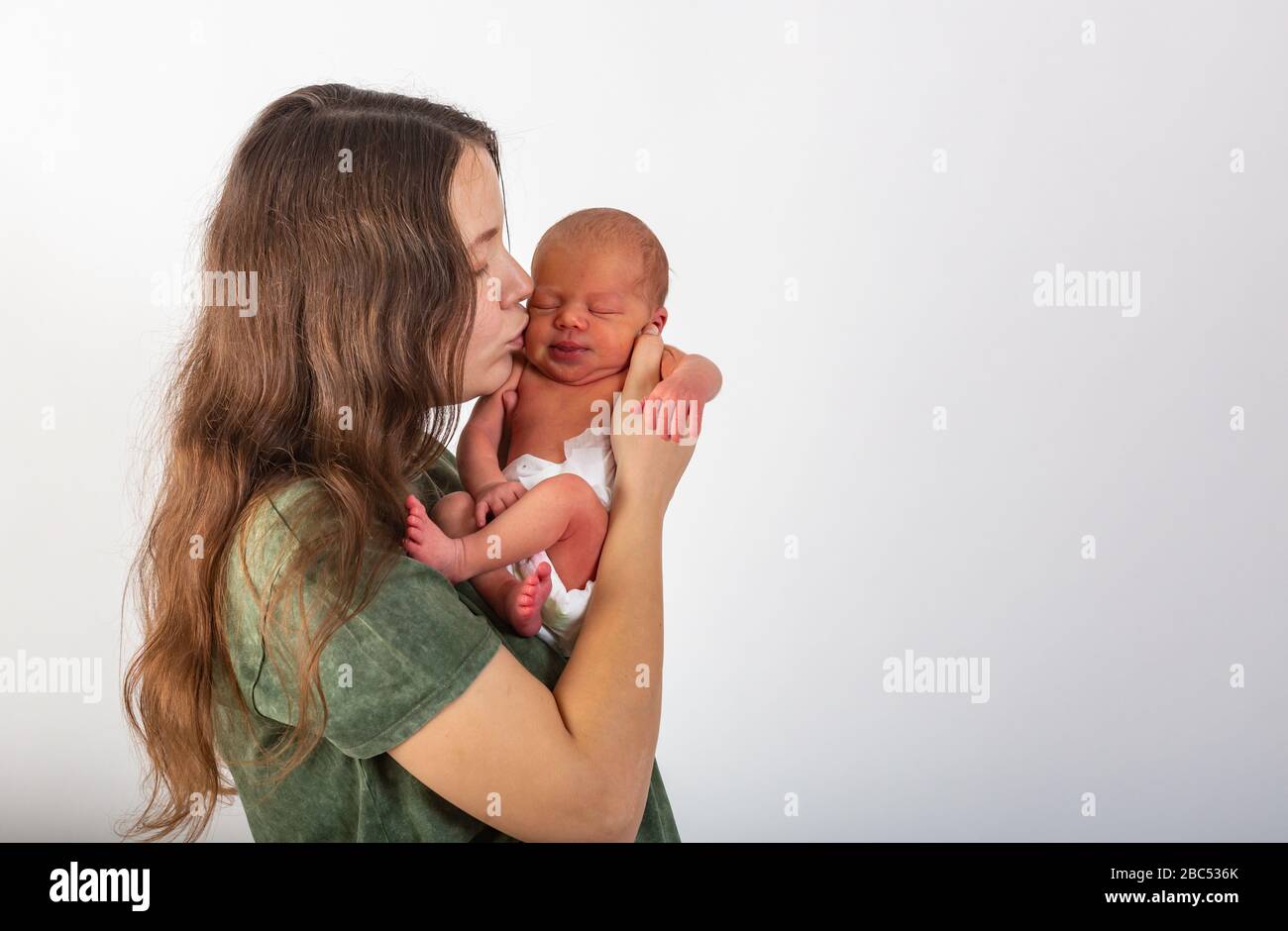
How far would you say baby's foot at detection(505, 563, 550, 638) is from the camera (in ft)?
4.38

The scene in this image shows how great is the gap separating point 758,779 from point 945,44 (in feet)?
7.46

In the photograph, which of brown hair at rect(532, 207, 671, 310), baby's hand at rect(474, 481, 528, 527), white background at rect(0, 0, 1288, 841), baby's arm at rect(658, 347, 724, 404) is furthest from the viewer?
white background at rect(0, 0, 1288, 841)

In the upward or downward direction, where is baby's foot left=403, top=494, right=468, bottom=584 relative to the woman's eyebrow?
downward

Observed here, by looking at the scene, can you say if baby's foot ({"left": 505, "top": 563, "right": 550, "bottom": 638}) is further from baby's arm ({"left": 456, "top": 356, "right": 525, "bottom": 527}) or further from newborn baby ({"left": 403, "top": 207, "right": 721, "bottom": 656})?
baby's arm ({"left": 456, "top": 356, "right": 525, "bottom": 527})

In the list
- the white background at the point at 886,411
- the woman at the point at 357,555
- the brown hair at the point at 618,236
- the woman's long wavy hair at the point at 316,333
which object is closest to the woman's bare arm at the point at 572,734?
the woman at the point at 357,555

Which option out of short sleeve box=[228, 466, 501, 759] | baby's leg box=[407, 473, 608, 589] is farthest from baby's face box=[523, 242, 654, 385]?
short sleeve box=[228, 466, 501, 759]

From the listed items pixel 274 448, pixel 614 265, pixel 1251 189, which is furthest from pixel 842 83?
pixel 274 448

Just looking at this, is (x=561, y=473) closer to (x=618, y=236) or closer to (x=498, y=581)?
(x=498, y=581)

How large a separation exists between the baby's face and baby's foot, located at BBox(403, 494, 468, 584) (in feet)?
1.33

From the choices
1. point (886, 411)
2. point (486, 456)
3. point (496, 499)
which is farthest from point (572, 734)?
point (886, 411)

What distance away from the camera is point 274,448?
1.26 meters
